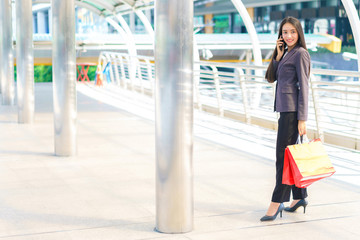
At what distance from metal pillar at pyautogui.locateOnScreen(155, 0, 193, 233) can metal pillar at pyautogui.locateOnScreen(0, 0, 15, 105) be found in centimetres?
971

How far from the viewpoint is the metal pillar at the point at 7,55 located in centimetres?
1309

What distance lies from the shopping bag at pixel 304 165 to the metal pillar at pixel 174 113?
0.70 metres

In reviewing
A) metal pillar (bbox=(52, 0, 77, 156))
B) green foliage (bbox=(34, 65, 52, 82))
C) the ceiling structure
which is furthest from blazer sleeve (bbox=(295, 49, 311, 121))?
green foliage (bbox=(34, 65, 52, 82))

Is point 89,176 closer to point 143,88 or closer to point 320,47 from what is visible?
point 143,88

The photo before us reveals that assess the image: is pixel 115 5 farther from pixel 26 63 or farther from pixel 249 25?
pixel 26 63

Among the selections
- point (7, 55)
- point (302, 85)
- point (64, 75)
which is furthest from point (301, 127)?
point (7, 55)

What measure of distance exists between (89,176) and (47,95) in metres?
10.0

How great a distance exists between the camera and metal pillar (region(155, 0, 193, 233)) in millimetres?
3918

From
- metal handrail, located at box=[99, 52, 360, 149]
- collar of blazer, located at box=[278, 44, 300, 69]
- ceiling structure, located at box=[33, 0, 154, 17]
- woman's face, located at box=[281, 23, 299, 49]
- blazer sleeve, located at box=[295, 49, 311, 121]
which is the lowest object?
metal handrail, located at box=[99, 52, 360, 149]

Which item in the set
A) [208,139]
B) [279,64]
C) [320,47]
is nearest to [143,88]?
[208,139]

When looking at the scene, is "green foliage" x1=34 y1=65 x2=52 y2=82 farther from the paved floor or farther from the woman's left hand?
the woman's left hand

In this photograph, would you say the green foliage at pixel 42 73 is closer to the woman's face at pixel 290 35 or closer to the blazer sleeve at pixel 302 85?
the woman's face at pixel 290 35

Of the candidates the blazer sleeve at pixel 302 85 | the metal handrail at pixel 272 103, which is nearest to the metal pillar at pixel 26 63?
the metal handrail at pixel 272 103

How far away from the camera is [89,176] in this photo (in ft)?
19.2
